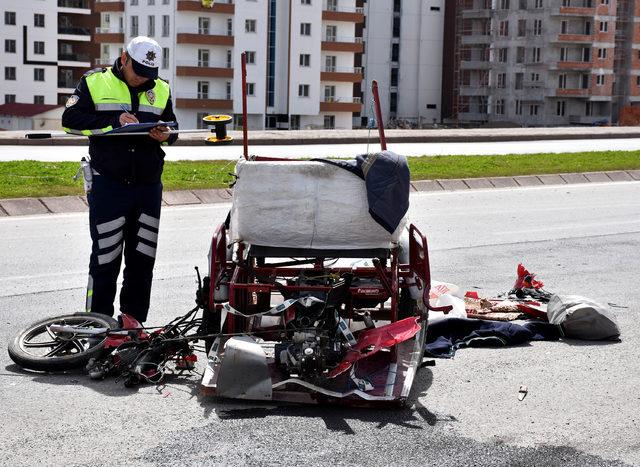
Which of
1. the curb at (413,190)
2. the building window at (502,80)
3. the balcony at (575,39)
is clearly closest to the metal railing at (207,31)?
the building window at (502,80)

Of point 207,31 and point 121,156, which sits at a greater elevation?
point 207,31

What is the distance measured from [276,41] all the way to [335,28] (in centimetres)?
586

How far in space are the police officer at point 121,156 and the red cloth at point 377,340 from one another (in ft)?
5.94

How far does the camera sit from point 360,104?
109 metres

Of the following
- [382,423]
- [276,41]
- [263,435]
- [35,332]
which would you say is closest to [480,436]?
[382,423]

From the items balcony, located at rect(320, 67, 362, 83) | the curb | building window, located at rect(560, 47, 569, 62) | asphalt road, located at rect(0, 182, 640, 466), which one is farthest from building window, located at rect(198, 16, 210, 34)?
asphalt road, located at rect(0, 182, 640, 466)

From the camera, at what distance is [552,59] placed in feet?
359

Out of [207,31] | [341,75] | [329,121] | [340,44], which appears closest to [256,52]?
[207,31]

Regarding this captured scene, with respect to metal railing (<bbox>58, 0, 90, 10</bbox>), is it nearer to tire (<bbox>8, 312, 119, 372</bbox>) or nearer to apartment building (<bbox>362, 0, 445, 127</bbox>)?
apartment building (<bbox>362, 0, 445, 127</bbox>)

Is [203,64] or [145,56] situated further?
[203,64]

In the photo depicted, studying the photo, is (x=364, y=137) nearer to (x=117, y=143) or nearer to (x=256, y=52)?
(x=117, y=143)

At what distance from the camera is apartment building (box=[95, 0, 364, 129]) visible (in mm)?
100250

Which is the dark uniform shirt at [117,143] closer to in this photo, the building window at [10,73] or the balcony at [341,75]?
the balcony at [341,75]

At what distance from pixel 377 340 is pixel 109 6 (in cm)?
10268
